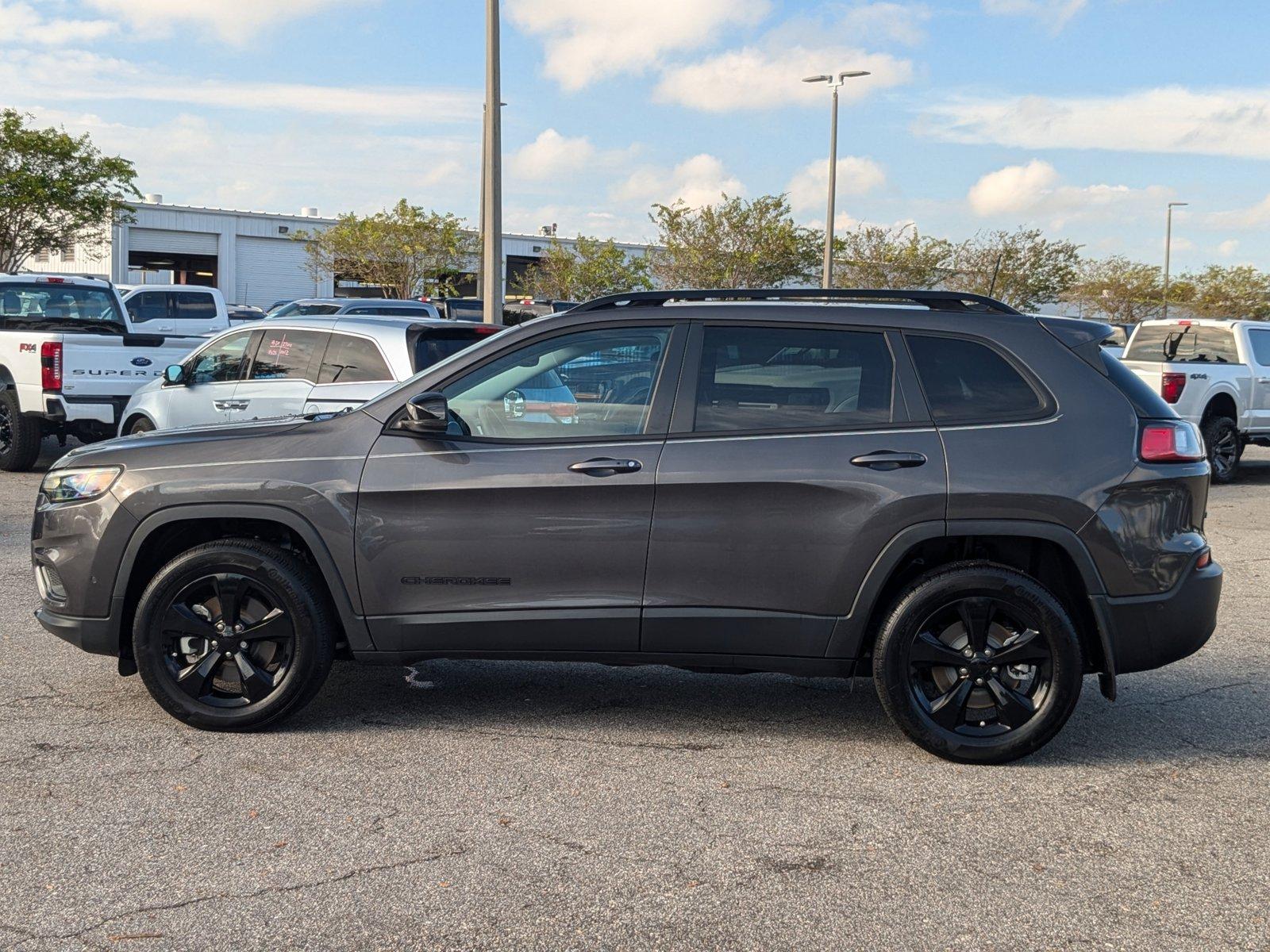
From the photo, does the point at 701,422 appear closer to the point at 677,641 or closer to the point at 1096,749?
the point at 677,641

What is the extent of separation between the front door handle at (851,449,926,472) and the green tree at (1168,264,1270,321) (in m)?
55.0

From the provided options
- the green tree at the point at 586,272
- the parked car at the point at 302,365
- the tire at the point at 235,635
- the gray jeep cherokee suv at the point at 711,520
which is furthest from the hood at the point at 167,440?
the green tree at the point at 586,272

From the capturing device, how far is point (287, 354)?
10.4 metres

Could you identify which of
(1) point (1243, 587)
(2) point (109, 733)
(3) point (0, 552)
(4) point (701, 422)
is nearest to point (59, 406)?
(3) point (0, 552)

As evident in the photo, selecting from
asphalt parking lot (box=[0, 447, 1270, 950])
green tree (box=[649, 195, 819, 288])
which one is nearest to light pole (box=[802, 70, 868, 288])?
green tree (box=[649, 195, 819, 288])

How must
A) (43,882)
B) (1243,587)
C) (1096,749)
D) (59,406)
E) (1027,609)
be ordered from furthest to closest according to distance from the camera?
(59,406)
(1243,587)
(1096,749)
(1027,609)
(43,882)

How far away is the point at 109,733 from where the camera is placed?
17.1 ft

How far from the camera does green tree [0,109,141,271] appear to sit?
39.8 metres

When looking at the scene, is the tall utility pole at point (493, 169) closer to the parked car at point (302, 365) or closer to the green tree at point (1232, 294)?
the parked car at point (302, 365)

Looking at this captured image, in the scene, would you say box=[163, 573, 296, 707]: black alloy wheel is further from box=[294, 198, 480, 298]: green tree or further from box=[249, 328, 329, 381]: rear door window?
box=[294, 198, 480, 298]: green tree

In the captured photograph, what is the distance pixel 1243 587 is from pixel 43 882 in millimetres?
7890

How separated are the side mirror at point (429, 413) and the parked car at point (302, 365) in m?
4.48

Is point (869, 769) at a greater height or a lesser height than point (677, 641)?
lesser

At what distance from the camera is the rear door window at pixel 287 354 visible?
402 inches
